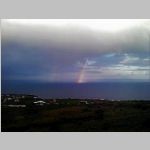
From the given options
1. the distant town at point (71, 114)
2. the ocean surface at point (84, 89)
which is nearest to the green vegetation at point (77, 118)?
the distant town at point (71, 114)

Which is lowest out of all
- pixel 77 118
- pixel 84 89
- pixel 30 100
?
pixel 77 118

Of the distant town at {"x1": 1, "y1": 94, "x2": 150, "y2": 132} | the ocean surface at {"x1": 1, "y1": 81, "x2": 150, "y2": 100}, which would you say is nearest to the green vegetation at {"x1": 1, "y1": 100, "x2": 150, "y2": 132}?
the distant town at {"x1": 1, "y1": 94, "x2": 150, "y2": 132}

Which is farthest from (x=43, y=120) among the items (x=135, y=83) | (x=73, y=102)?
(x=135, y=83)

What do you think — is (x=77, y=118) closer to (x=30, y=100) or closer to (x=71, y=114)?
(x=71, y=114)

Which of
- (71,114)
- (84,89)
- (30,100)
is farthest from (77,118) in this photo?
(30,100)

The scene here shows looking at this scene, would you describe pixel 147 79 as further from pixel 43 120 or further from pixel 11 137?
pixel 11 137

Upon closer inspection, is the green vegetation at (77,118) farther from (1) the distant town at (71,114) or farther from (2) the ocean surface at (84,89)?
(2) the ocean surface at (84,89)
